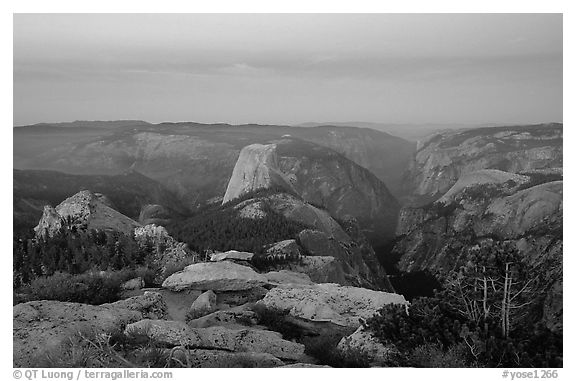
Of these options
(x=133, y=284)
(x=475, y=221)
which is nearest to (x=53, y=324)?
(x=133, y=284)

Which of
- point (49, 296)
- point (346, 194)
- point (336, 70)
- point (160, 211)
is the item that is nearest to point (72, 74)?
point (160, 211)

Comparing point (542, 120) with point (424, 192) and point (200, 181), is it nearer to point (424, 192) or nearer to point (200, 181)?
point (424, 192)

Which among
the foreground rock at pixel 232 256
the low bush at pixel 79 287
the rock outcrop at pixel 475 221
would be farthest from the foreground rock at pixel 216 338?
the rock outcrop at pixel 475 221

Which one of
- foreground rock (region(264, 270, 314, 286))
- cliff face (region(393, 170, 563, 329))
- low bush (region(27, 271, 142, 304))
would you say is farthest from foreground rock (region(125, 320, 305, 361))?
cliff face (region(393, 170, 563, 329))

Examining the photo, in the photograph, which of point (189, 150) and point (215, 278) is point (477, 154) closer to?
point (215, 278)

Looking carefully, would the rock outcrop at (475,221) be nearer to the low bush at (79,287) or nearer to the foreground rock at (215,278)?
the foreground rock at (215,278)

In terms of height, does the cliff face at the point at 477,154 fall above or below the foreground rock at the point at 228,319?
above
